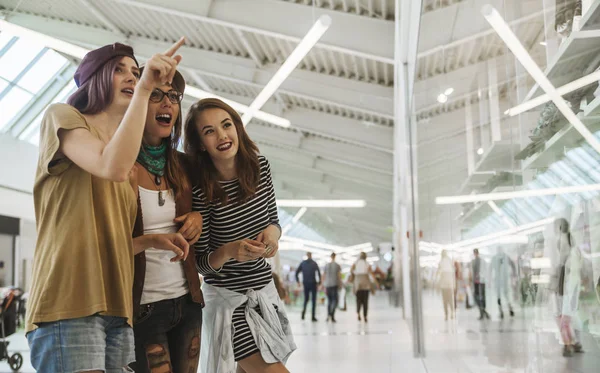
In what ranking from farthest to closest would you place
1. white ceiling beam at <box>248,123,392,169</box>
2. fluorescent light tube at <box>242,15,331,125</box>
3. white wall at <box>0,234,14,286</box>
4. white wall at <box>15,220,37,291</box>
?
1. white ceiling beam at <box>248,123,392,169</box>
2. white wall at <box>15,220,37,291</box>
3. white wall at <box>0,234,14,286</box>
4. fluorescent light tube at <box>242,15,331,125</box>

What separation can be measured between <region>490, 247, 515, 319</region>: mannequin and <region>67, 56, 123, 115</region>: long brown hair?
1.04 m

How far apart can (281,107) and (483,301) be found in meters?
11.7

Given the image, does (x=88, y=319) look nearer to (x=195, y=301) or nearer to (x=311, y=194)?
(x=195, y=301)

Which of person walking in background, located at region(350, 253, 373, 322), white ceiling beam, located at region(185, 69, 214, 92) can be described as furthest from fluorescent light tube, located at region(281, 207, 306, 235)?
person walking in background, located at region(350, 253, 373, 322)

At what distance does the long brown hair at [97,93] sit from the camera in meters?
1.36

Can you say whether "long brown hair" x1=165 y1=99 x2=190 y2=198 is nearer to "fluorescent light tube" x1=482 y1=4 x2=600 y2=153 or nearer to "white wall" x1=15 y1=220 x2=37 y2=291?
"fluorescent light tube" x1=482 y1=4 x2=600 y2=153

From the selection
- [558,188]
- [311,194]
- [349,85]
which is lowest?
[558,188]

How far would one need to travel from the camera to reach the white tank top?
61.1 inches

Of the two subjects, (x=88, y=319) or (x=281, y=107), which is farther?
(x=281, y=107)

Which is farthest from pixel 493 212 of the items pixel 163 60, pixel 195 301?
pixel 163 60

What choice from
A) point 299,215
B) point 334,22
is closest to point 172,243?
point 334,22

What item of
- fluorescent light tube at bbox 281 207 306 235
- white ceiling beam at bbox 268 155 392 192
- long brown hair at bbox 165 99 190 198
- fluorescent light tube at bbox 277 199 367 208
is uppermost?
white ceiling beam at bbox 268 155 392 192

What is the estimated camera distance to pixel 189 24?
32.3 feet

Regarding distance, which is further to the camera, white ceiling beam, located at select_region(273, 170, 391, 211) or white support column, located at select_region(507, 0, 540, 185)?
white ceiling beam, located at select_region(273, 170, 391, 211)
